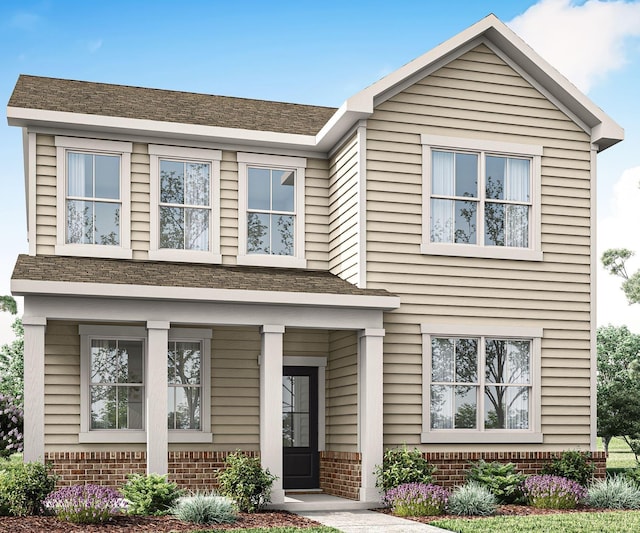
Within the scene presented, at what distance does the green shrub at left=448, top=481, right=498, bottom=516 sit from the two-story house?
4.52 feet

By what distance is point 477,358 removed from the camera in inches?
628

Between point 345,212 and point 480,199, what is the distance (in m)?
2.37

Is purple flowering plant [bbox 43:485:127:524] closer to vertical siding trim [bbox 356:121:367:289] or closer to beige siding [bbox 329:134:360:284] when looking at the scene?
vertical siding trim [bbox 356:121:367:289]

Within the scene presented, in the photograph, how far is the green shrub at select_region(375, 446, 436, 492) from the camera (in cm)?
1435

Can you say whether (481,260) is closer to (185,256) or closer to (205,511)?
(185,256)

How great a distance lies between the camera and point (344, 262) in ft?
53.6

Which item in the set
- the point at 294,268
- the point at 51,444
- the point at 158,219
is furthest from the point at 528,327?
the point at 51,444

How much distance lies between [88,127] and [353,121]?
457 cm

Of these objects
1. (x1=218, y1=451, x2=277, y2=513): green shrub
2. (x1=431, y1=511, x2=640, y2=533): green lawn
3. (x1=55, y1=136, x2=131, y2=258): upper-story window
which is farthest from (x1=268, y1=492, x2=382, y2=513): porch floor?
(x1=55, y1=136, x2=131, y2=258): upper-story window

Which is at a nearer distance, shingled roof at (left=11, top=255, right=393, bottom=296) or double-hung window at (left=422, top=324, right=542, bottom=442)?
shingled roof at (left=11, top=255, right=393, bottom=296)

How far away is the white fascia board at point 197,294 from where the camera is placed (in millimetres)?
13430

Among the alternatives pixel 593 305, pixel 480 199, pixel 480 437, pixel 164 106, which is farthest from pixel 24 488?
pixel 593 305

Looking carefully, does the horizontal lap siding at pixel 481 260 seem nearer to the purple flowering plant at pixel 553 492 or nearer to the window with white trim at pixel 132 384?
the purple flowering plant at pixel 553 492

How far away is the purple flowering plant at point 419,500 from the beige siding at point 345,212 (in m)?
3.67
